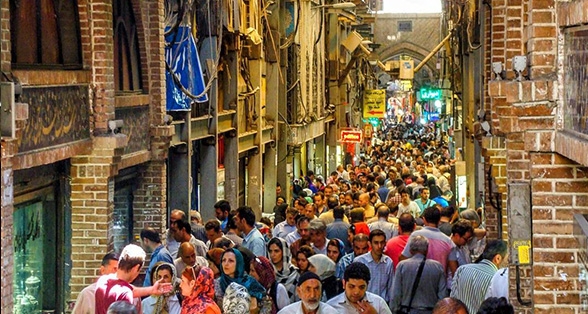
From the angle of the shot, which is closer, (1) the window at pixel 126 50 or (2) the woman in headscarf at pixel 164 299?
(2) the woman in headscarf at pixel 164 299

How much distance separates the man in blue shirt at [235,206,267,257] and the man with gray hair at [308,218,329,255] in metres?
0.67

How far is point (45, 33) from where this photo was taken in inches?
500

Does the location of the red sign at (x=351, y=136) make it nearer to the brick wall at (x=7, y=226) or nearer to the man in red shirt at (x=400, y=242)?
the man in red shirt at (x=400, y=242)

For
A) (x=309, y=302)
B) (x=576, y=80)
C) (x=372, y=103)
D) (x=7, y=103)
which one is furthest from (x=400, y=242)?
(x=372, y=103)

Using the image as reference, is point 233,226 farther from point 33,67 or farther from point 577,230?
point 577,230

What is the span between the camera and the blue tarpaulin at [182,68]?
59.6ft

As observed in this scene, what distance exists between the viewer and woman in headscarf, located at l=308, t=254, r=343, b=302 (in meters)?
12.4

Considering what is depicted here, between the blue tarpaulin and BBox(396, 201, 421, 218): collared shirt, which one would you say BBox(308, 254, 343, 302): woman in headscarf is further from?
BBox(396, 201, 421, 218): collared shirt

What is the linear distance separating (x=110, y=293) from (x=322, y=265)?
301 centimetres

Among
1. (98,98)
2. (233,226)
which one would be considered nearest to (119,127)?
(98,98)

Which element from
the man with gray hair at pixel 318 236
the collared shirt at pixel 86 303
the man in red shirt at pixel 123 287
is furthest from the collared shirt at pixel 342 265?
the collared shirt at pixel 86 303

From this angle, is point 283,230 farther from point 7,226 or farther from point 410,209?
point 7,226

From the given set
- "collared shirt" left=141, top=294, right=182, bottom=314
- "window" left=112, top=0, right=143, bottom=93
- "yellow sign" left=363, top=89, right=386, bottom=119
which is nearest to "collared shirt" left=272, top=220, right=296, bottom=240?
"window" left=112, top=0, right=143, bottom=93

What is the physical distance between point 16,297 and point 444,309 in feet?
16.9
